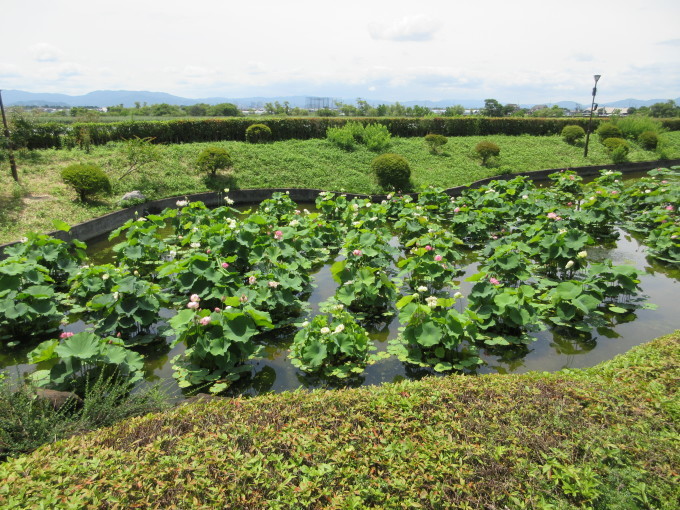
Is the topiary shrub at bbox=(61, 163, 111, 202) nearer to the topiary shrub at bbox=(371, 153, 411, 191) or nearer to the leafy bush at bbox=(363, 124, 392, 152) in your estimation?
the topiary shrub at bbox=(371, 153, 411, 191)

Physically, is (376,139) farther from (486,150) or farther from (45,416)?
(45,416)

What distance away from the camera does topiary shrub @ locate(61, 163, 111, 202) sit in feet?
35.7

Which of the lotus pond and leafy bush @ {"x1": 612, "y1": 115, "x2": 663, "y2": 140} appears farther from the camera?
leafy bush @ {"x1": 612, "y1": 115, "x2": 663, "y2": 140}

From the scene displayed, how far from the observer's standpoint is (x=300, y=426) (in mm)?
2951

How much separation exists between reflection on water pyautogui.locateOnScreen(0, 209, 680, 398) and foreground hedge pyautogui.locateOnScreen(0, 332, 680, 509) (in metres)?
1.52

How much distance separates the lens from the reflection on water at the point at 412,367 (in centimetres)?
489

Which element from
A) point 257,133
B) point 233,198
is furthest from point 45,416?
point 257,133

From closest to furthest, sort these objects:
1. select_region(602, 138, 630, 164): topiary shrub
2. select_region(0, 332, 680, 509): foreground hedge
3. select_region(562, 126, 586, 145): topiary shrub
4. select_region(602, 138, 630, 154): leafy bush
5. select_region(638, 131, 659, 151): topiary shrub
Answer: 1. select_region(0, 332, 680, 509): foreground hedge
2. select_region(602, 138, 630, 164): topiary shrub
3. select_region(602, 138, 630, 154): leafy bush
4. select_region(638, 131, 659, 151): topiary shrub
5. select_region(562, 126, 586, 145): topiary shrub

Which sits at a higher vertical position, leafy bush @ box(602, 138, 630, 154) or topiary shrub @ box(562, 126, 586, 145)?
topiary shrub @ box(562, 126, 586, 145)

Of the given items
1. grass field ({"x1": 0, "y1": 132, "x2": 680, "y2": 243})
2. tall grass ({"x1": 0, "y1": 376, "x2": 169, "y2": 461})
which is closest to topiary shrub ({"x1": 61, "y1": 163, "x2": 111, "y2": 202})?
grass field ({"x1": 0, "y1": 132, "x2": 680, "y2": 243})

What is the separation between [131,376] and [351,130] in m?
16.1

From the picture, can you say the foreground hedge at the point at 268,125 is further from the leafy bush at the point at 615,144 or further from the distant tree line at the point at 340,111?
the leafy bush at the point at 615,144

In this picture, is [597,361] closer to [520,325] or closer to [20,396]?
[520,325]

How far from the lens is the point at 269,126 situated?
19281 mm
